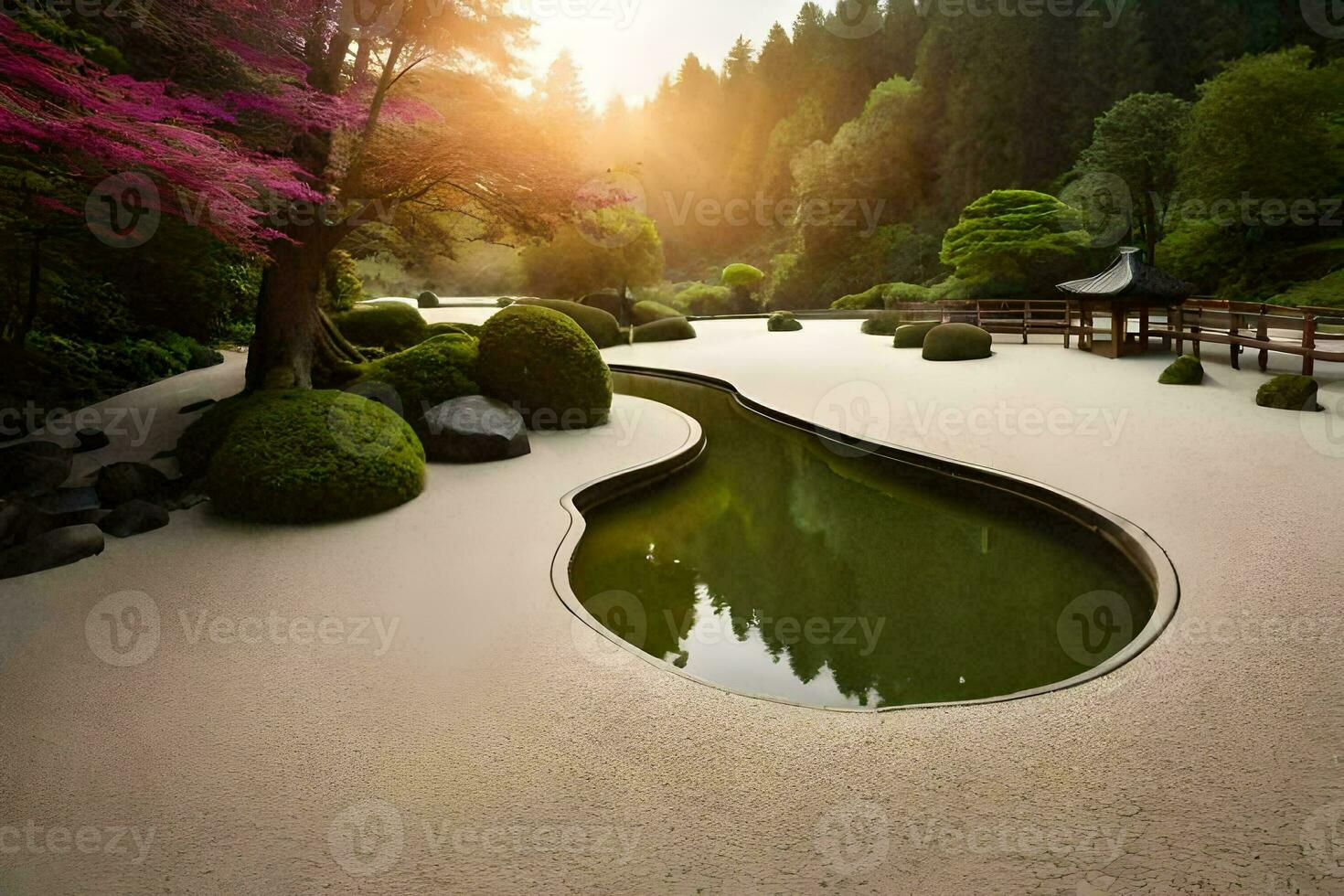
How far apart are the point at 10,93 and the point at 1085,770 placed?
21.8ft

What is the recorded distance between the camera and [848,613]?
5.07 metres

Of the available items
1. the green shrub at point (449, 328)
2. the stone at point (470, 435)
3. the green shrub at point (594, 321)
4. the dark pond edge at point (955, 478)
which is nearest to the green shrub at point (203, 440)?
the stone at point (470, 435)

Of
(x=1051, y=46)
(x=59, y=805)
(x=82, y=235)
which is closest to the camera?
(x=59, y=805)

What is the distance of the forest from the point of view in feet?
23.8

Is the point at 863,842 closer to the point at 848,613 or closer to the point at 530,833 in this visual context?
the point at 530,833

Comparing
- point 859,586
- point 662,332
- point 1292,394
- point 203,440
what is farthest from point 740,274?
point 859,586

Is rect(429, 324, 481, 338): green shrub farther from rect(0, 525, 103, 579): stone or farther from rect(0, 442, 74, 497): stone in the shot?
rect(0, 525, 103, 579): stone

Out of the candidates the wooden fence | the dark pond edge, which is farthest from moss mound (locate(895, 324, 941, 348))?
the dark pond edge

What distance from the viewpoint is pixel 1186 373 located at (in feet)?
36.4

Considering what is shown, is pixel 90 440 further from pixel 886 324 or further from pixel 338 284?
pixel 886 324

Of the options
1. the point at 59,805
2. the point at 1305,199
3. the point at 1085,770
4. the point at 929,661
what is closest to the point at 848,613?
the point at 929,661

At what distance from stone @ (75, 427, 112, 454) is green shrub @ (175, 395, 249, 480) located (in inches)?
53.9

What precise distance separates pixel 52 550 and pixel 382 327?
9922 millimetres

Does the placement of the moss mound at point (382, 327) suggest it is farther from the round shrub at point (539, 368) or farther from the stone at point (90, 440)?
the stone at point (90, 440)
